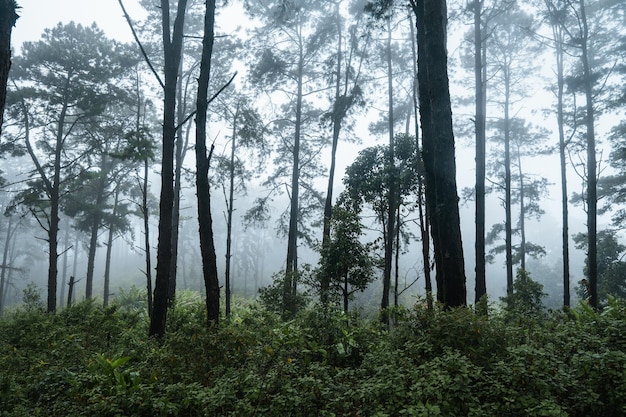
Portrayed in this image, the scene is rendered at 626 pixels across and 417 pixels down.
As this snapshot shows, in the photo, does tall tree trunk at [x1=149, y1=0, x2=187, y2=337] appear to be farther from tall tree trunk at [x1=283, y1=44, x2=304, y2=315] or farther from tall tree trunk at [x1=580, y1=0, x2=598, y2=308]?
tall tree trunk at [x1=580, y1=0, x2=598, y2=308]

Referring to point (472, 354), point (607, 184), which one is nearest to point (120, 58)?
point (472, 354)

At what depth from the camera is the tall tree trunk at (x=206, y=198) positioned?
7.98 m

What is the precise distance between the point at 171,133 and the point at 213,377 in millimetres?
5652

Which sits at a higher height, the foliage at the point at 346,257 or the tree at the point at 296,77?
the tree at the point at 296,77

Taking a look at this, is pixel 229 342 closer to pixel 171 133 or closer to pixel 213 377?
pixel 213 377

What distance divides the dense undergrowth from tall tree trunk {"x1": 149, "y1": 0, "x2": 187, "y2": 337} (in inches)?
41.1

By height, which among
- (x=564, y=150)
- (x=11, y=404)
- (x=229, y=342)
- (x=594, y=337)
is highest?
(x=564, y=150)

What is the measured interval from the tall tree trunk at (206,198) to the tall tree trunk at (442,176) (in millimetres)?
4822

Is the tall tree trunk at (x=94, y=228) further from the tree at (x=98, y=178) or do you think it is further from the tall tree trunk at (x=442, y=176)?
the tall tree trunk at (x=442, y=176)

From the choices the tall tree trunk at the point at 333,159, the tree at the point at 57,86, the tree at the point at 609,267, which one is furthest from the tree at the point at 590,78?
the tree at the point at 57,86

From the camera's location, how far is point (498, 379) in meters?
3.57

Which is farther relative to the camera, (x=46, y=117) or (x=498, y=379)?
(x=46, y=117)

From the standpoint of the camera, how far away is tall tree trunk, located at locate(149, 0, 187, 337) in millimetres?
7746

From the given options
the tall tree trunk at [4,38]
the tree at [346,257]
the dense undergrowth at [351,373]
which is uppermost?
the tall tree trunk at [4,38]
